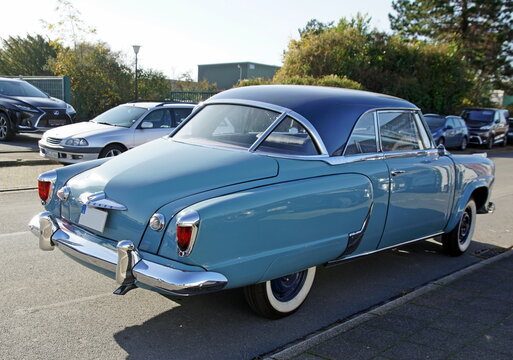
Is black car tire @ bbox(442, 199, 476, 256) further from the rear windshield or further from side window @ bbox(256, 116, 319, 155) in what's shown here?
the rear windshield

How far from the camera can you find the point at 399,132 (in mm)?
5086

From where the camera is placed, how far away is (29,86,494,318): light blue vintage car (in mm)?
3344

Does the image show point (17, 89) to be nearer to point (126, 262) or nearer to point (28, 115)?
point (28, 115)

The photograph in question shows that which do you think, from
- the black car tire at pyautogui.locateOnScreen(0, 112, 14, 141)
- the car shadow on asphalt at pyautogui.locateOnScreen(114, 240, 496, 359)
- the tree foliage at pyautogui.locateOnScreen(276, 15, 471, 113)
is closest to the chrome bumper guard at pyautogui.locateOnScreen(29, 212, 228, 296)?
the car shadow on asphalt at pyautogui.locateOnScreen(114, 240, 496, 359)

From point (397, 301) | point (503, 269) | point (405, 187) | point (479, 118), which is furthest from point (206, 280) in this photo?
point (479, 118)

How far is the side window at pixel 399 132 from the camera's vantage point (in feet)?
15.9

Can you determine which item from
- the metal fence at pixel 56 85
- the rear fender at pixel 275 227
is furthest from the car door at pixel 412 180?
the metal fence at pixel 56 85

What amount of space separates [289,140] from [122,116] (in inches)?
310

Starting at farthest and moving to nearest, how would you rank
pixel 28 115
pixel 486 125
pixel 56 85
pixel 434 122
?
pixel 486 125 → pixel 434 122 → pixel 56 85 → pixel 28 115

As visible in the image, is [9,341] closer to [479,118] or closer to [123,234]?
[123,234]

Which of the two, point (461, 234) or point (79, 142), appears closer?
point (461, 234)

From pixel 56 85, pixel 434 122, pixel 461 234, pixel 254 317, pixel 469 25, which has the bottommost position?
pixel 254 317

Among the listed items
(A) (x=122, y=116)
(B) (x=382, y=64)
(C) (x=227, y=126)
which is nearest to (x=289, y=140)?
(C) (x=227, y=126)

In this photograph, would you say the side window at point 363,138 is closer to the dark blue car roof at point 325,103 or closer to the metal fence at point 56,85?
the dark blue car roof at point 325,103
